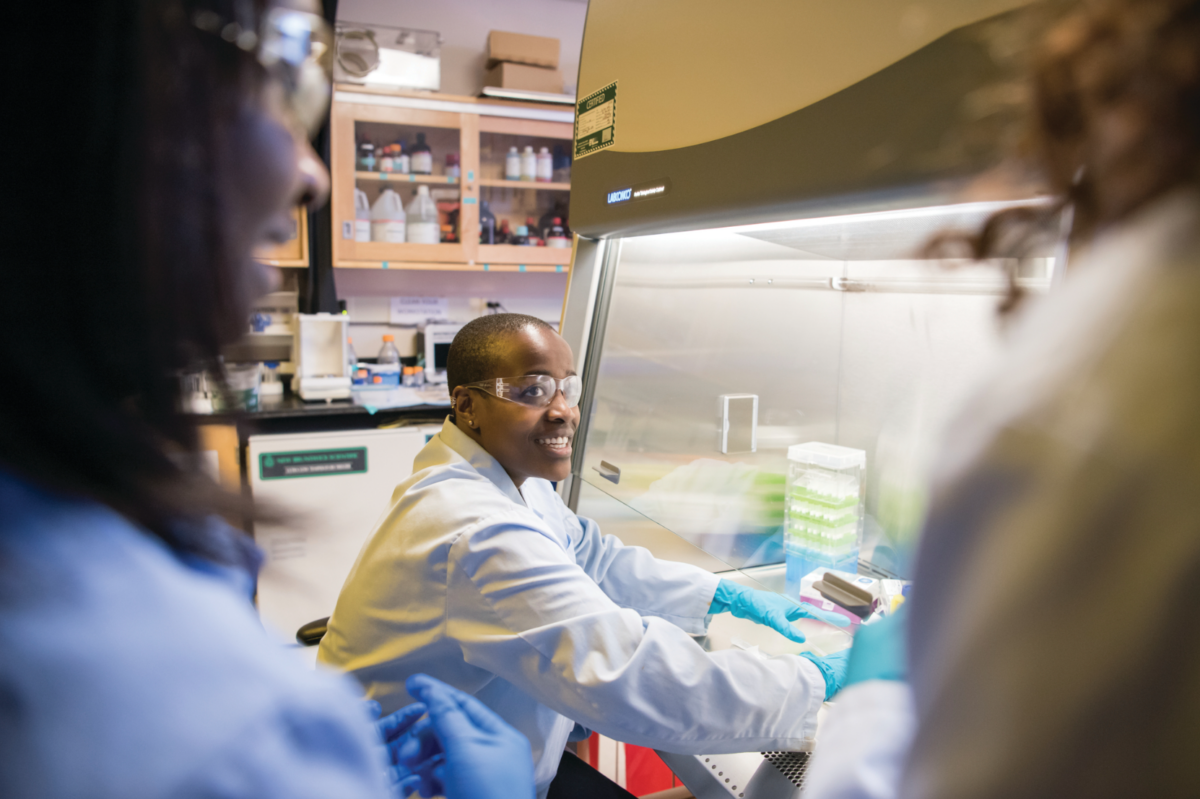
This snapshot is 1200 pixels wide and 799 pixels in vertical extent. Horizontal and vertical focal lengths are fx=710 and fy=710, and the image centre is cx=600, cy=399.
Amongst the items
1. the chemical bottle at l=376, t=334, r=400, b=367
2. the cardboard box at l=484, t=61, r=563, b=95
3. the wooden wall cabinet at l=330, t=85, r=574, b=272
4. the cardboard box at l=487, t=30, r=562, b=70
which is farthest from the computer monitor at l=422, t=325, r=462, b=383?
the cardboard box at l=487, t=30, r=562, b=70

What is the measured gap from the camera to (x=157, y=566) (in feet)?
1.23

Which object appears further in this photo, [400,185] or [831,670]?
[400,185]

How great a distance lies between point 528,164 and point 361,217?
0.84 m

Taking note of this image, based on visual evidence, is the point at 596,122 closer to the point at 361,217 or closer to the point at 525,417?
the point at 525,417

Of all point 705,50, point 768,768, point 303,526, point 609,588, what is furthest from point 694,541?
point 303,526

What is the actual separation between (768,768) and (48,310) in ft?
3.03

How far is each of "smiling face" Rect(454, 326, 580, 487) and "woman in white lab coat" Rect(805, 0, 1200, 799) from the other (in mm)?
1015

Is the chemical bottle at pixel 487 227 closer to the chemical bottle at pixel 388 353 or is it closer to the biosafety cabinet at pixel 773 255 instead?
the chemical bottle at pixel 388 353

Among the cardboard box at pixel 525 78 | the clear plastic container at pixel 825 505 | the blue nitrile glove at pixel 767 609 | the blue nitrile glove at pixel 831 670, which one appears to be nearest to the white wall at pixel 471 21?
the cardboard box at pixel 525 78

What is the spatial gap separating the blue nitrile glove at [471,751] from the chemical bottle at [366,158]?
2.80 m

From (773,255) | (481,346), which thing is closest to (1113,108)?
(773,255)

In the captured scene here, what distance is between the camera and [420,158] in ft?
10.8

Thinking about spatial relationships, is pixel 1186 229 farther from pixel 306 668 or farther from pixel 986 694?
pixel 306 668

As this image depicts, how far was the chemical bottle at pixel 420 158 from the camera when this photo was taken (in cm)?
329
